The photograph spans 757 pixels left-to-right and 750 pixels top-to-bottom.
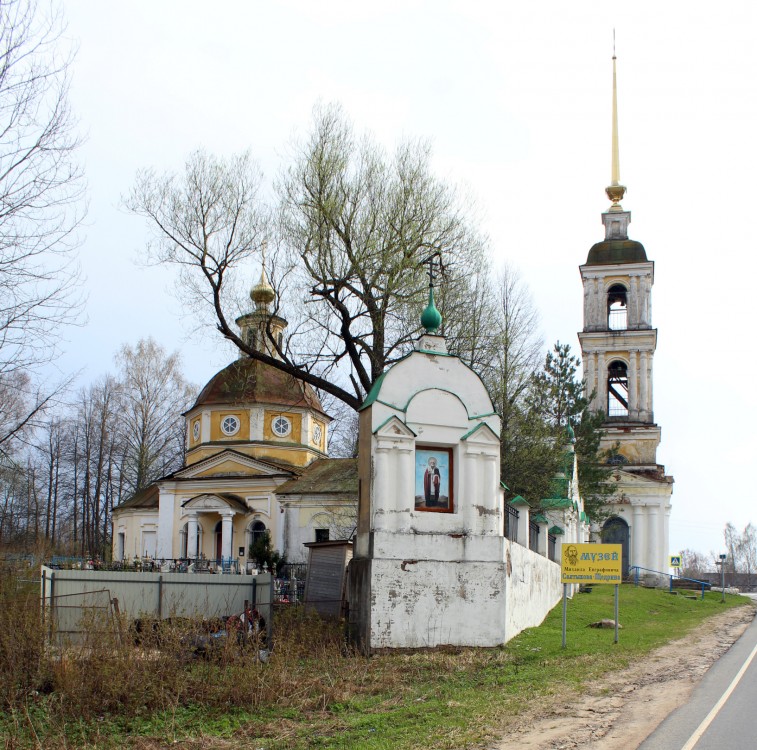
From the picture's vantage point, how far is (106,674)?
10594 millimetres

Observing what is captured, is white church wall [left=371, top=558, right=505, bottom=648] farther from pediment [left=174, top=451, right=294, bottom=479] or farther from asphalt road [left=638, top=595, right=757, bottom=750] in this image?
pediment [left=174, top=451, right=294, bottom=479]

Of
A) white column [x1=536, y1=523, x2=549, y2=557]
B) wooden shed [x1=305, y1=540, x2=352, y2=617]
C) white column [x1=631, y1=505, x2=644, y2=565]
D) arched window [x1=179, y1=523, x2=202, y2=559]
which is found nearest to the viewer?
wooden shed [x1=305, y1=540, x2=352, y2=617]

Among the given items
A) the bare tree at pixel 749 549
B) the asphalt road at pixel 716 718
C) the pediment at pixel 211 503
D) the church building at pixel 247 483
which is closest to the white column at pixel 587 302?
the church building at pixel 247 483

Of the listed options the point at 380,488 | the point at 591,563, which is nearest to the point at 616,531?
the point at 591,563

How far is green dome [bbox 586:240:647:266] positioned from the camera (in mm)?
50188

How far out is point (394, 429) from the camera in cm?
1476

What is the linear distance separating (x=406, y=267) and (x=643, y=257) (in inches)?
1169

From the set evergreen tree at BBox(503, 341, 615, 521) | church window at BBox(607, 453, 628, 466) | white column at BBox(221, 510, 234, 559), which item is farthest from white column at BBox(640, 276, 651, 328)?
white column at BBox(221, 510, 234, 559)

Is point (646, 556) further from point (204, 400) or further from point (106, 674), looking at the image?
point (106, 674)

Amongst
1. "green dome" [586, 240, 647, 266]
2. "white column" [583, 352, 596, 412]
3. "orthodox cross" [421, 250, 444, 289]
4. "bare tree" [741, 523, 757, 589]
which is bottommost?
"bare tree" [741, 523, 757, 589]

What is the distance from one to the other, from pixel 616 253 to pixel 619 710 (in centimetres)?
4322

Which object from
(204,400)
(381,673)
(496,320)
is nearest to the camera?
(381,673)

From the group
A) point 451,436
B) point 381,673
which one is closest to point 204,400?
point 451,436

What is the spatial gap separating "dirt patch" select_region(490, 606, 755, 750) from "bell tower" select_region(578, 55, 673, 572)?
3449cm
